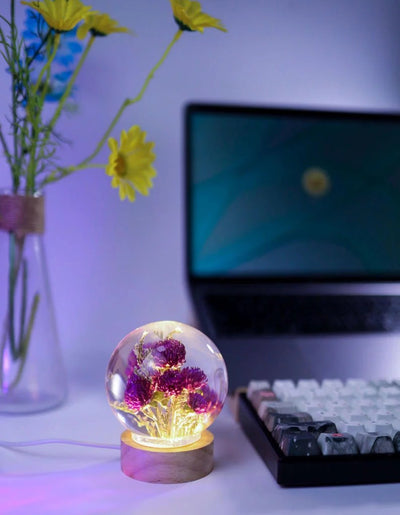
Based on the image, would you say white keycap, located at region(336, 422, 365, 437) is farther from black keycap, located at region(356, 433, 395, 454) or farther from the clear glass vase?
the clear glass vase

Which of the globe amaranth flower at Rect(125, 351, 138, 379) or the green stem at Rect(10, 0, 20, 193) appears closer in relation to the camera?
the globe amaranth flower at Rect(125, 351, 138, 379)

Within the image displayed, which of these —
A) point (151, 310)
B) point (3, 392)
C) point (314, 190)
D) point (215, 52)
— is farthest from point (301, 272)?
point (3, 392)

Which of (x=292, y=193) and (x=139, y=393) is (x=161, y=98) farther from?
(x=139, y=393)

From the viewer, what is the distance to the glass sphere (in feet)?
1.57

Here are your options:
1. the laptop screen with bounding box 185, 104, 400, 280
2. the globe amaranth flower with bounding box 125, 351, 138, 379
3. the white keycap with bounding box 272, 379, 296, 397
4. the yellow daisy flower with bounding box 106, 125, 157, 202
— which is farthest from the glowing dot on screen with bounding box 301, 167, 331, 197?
the globe amaranth flower with bounding box 125, 351, 138, 379

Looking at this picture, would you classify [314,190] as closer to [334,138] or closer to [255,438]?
[334,138]

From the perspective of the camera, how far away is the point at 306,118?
2.96 ft

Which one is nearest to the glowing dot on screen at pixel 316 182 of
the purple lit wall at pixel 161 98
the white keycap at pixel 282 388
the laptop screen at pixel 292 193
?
the laptop screen at pixel 292 193

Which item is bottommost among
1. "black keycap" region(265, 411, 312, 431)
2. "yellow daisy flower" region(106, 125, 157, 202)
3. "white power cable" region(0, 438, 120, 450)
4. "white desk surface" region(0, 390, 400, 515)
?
"white power cable" region(0, 438, 120, 450)

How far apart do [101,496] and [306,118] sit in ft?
2.17

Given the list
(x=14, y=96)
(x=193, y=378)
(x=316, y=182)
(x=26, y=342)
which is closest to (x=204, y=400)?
(x=193, y=378)

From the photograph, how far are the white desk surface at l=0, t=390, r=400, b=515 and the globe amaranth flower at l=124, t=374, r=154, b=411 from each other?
0.20 feet

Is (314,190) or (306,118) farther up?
(306,118)

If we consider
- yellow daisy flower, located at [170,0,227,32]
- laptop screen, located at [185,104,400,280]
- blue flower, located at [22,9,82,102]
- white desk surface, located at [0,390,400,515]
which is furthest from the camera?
laptop screen, located at [185,104,400,280]
